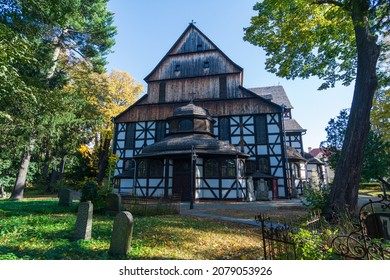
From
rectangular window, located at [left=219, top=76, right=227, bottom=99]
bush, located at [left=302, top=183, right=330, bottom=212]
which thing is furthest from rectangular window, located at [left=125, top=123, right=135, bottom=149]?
bush, located at [left=302, top=183, right=330, bottom=212]

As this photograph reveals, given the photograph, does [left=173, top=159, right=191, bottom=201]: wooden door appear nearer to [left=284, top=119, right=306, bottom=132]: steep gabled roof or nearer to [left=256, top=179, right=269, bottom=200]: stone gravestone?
[left=256, top=179, right=269, bottom=200]: stone gravestone

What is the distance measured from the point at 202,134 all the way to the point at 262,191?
7453 millimetres

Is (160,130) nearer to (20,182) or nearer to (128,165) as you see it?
(128,165)

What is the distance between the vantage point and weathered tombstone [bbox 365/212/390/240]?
11.4 feet

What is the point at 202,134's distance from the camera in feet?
67.3

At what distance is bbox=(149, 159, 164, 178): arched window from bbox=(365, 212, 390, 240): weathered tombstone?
1709 centimetres

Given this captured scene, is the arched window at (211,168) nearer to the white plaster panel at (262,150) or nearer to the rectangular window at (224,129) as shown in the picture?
the rectangular window at (224,129)

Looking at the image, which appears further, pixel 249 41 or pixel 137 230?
pixel 249 41

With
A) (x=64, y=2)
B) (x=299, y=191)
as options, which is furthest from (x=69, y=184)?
Result: (x=299, y=191)

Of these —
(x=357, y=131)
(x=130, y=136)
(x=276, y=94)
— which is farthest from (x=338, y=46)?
(x=276, y=94)

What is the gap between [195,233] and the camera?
6.65 metres

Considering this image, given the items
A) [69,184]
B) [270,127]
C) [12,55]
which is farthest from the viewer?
[69,184]

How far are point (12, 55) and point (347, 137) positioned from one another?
40.1 ft

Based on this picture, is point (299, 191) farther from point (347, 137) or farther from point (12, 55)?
point (12, 55)
